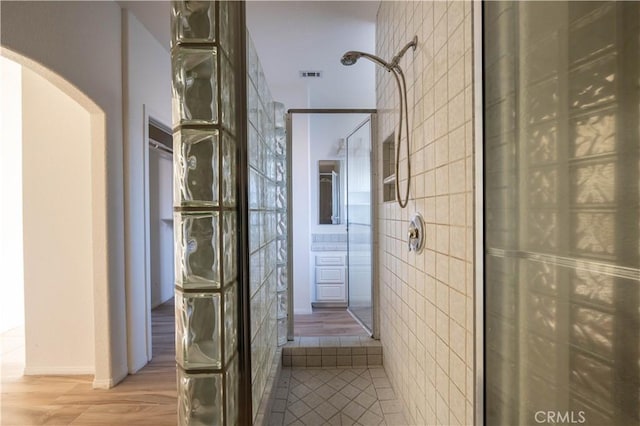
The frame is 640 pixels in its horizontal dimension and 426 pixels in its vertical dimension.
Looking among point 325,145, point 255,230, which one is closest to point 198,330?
point 255,230

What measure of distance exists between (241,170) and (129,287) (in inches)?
72.7

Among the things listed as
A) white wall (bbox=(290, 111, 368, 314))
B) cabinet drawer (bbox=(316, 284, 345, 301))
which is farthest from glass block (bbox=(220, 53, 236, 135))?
cabinet drawer (bbox=(316, 284, 345, 301))

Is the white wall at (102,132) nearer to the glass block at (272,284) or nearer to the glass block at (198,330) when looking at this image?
the glass block at (272,284)

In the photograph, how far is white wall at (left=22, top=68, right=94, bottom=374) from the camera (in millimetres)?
2211

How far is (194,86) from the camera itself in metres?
0.84

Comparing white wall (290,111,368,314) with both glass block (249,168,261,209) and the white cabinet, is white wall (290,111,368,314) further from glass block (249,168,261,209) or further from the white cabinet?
glass block (249,168,261,209)

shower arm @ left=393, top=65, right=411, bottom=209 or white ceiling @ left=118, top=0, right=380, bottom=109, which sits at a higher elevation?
white ceiling @ left=118, top=0, right=380, bottom=109

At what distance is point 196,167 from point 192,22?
1.36ft

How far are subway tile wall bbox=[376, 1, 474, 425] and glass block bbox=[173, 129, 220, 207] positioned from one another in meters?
0.78

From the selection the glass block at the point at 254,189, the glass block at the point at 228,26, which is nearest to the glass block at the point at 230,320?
the glass block at the point at 254,189

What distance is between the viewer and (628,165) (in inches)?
20.8

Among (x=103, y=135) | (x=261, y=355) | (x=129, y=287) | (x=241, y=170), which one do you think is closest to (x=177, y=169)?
(x=241, y=170)

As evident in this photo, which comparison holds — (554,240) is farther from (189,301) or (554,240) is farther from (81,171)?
(81,171)

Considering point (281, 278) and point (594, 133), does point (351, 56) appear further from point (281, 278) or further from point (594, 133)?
point (281, 278)
